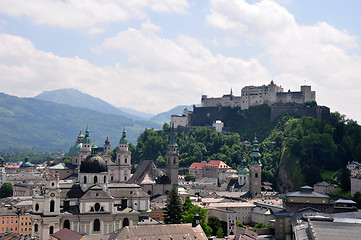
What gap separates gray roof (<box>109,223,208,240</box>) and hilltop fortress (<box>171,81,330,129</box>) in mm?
82776

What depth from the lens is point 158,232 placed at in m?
58.2

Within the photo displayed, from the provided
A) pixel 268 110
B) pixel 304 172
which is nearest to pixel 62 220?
pixel 304 172

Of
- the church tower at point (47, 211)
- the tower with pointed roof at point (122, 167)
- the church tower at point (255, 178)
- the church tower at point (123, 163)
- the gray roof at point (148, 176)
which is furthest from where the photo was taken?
the church tower at point (123, 163)

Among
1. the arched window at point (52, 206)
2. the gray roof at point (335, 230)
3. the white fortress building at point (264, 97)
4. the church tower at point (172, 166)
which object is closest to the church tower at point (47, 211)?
the arched window at point (52, 206)

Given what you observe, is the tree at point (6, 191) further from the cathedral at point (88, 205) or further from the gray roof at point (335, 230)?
the gray roof at point (335, 230)

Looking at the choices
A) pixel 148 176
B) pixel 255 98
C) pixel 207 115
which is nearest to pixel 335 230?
pixel 148 176

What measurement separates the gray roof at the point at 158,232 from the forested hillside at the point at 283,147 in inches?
1701

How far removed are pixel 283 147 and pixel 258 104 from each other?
3288 cm

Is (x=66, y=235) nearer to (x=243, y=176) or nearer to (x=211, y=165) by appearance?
(x=243, y=176)

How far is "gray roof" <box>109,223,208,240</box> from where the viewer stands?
56.7 m

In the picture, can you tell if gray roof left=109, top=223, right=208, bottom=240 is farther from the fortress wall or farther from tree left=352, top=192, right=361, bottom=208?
the fortress wall

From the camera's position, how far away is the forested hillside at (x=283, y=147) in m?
102

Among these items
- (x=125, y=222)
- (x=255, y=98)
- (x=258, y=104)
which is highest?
(x=255, y=98)

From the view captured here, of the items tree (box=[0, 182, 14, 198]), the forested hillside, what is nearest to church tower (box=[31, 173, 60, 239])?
the forested hillside
